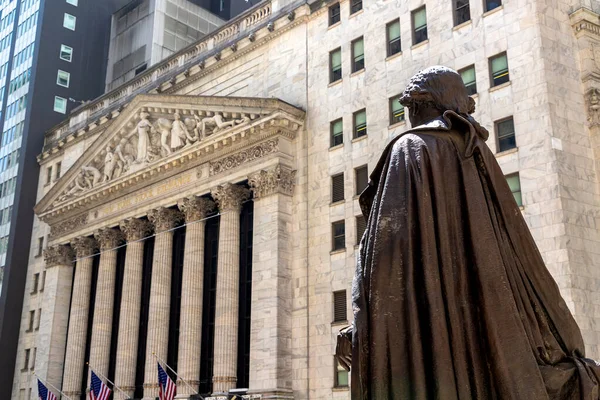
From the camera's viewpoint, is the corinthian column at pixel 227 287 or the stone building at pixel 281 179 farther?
the corinthian column at pixel 227 287

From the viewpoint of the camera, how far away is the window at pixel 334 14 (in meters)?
39.2

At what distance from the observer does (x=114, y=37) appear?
68.2 metres

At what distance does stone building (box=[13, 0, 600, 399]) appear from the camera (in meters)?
29.5

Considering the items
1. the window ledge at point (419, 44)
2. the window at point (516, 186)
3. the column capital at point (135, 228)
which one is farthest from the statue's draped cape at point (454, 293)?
the column capital at point (135, 228)

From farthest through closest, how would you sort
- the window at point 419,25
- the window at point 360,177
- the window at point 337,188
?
the window at point 337,188 < the window at point 360,177 < the window at point 419,25

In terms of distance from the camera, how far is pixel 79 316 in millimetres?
48844

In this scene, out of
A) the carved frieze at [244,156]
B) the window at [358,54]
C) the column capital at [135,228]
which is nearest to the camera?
the window at [358,54]

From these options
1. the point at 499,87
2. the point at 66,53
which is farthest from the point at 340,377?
the point at 66,53

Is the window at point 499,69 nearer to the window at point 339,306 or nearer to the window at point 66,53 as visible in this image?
the window at point 339,306

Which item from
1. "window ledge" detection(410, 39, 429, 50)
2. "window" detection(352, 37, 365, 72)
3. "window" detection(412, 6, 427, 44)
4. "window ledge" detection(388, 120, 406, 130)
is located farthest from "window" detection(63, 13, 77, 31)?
"window ledge" detection(388, 120, 406, 130)

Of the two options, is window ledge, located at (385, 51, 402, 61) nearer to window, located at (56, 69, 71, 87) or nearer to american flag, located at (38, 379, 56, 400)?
american flag, located at (38, 379, 56, 400)

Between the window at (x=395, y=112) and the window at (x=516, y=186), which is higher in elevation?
the window at (x=395, y=112)

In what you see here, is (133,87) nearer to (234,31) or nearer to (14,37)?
(234,31)

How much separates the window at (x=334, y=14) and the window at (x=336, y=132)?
5897 millimetres
